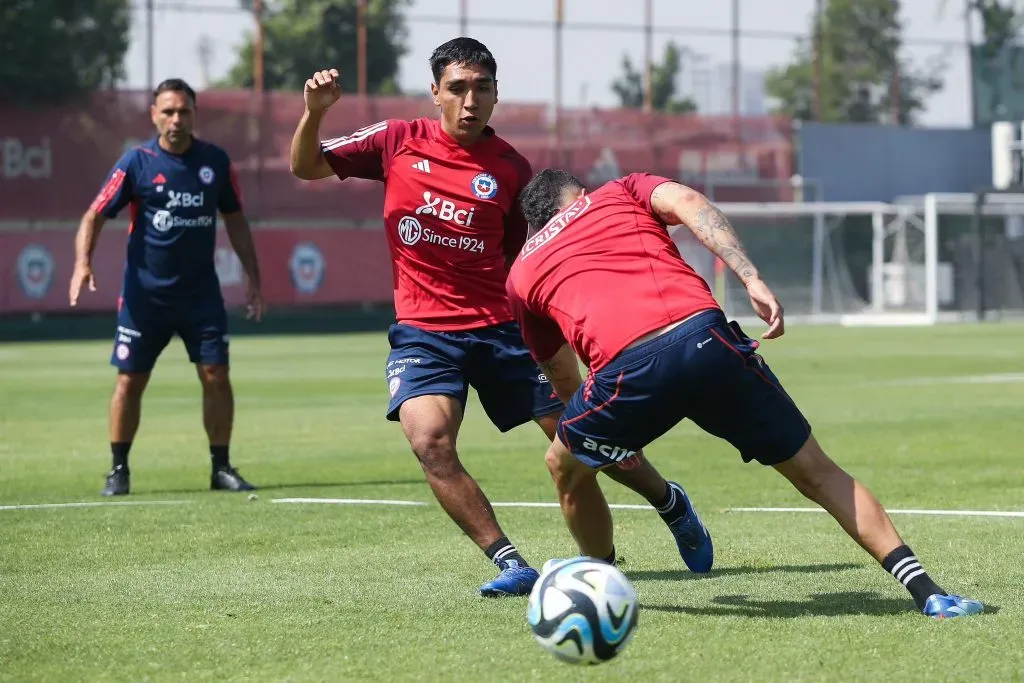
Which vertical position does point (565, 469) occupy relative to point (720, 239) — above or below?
below

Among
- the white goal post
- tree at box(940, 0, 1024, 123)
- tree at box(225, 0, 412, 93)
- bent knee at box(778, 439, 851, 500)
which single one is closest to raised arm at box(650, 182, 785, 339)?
bent knee at box(778, 439, 851, 500)

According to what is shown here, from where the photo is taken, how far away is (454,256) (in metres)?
7.21

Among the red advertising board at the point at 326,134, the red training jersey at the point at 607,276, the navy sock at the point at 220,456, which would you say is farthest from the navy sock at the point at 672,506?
the red advertising board at the point at 326,134

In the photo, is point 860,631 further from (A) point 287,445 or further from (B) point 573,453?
(A) point 287,445

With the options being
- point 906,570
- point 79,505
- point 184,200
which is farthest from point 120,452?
point 906,570

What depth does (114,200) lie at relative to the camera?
10469mm

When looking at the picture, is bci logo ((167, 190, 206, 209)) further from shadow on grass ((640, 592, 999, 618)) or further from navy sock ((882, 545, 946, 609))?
navy sock ((882, 545, 946, 609))

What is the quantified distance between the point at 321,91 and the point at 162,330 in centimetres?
411

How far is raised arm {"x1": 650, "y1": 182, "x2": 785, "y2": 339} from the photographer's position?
582cm

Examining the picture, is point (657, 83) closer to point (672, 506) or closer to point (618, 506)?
point (618, 506)

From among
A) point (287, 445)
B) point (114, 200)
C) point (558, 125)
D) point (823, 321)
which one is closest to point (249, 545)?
point (114, 200)

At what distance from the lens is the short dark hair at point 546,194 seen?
6285 millimetres

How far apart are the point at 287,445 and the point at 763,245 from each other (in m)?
27.8

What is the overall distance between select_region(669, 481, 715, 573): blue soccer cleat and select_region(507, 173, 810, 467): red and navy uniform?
112 centimetres
